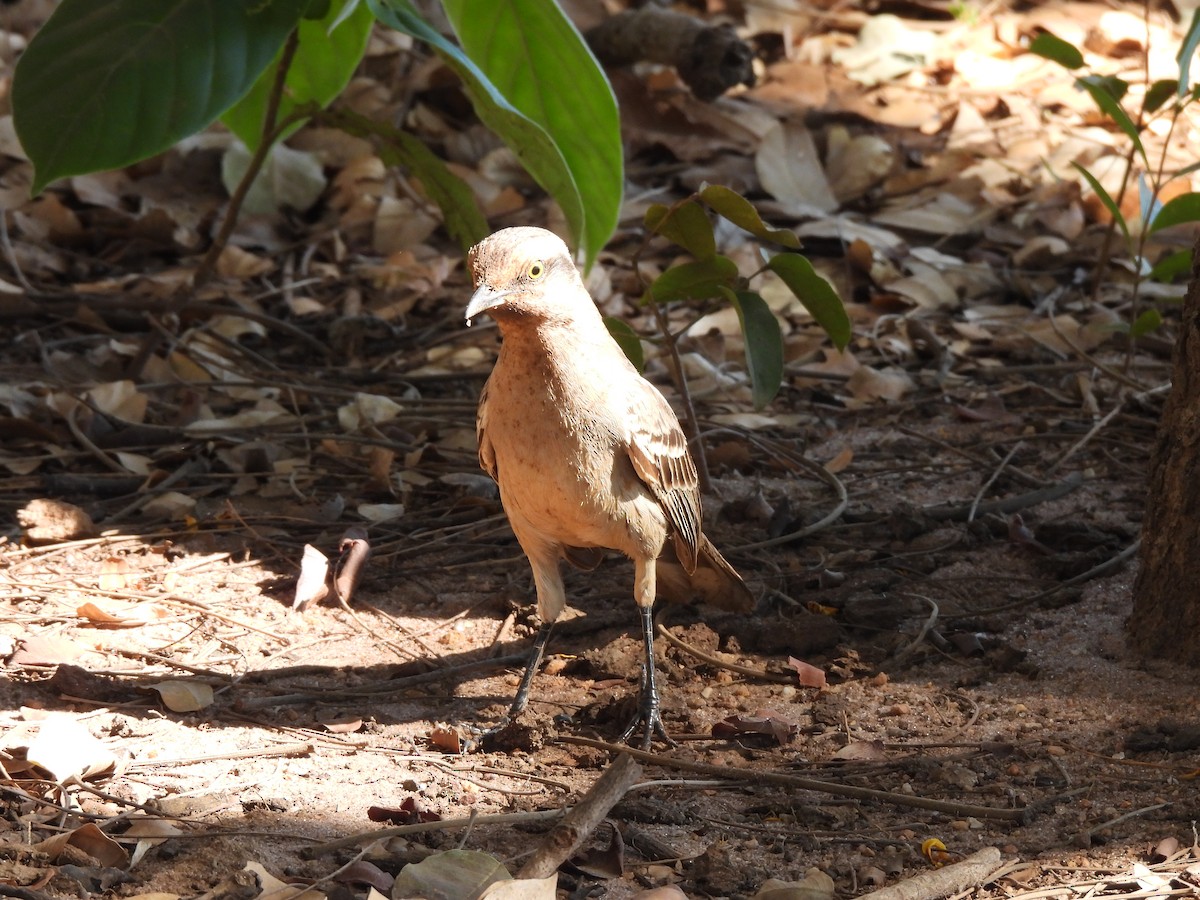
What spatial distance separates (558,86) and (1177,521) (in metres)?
2.45

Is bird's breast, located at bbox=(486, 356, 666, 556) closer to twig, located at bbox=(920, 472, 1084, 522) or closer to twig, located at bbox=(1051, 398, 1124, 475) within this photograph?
twig, located at bbox=(920, 472, 1084, 522)

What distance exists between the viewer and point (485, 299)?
316 cm

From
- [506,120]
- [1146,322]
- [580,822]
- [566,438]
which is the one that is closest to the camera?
[580,822]

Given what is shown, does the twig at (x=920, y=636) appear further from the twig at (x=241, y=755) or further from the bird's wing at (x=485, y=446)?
the twig at (x=241, y=755)

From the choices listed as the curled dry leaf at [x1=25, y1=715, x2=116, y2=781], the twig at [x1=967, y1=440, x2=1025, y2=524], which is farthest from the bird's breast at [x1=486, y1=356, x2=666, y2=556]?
the twig at [x1=967, y1=440, x2=1025, y2=524]

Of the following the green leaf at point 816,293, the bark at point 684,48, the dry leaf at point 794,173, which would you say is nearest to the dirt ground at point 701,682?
the green leaf at point 816,293

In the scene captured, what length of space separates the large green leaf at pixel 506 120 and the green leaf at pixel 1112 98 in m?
1.95

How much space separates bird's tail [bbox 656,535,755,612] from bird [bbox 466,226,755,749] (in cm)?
13

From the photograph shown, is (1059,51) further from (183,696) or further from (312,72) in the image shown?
(183,696)

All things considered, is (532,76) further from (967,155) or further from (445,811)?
(967,155)

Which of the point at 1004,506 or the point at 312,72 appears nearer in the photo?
the point at 1004,506

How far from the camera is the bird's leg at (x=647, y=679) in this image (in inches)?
141

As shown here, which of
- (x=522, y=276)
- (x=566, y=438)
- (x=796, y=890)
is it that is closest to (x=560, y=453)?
(x=566, y=438)

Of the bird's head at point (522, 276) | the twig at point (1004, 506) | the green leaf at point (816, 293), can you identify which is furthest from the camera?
the twig at point (1004, 506)
